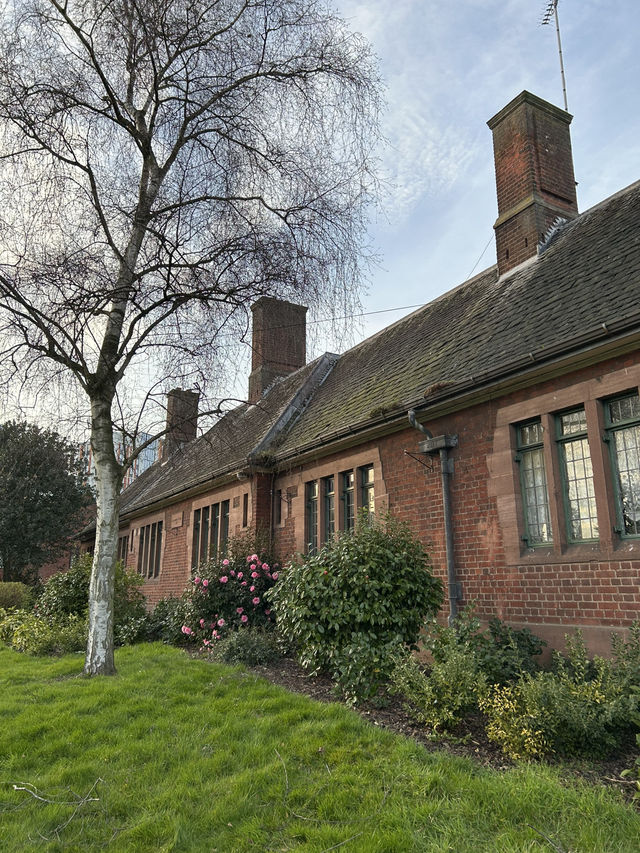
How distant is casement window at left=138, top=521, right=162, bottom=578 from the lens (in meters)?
20.1

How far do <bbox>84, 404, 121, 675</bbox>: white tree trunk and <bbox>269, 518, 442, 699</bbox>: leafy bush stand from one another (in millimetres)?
2357

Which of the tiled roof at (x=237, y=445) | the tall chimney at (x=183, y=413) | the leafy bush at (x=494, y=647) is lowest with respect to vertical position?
the leafy bush at (x=494, y=647)

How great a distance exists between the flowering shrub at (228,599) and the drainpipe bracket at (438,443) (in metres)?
4.09

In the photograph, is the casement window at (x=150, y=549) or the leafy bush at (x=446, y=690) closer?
the leafy bush at (x=446, y=690)

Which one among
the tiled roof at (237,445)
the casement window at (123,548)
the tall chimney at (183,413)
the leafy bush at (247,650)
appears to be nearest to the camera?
the tall chimney at (183,413)

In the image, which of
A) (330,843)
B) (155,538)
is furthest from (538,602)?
(155,538)

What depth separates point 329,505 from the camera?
11.9 metres

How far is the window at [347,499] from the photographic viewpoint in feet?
36.7

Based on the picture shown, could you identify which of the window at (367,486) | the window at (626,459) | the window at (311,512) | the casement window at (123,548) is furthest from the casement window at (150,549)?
the window at (626,459)

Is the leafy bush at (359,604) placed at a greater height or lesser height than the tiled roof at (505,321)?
lesser

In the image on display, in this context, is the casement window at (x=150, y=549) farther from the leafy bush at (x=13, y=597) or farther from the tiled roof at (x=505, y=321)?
the tiled roof at (x=505, y=321)

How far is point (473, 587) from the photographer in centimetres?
810

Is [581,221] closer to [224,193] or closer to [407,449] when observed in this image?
[407,449]

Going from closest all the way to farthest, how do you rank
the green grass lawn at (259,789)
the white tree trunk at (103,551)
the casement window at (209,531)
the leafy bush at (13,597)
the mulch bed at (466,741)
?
the green grass lawn at (259,789), the mulch bed at (466,741), the white tree trunk at (103,551), the casement window at (209,531), the leafy bush at (13,597)
